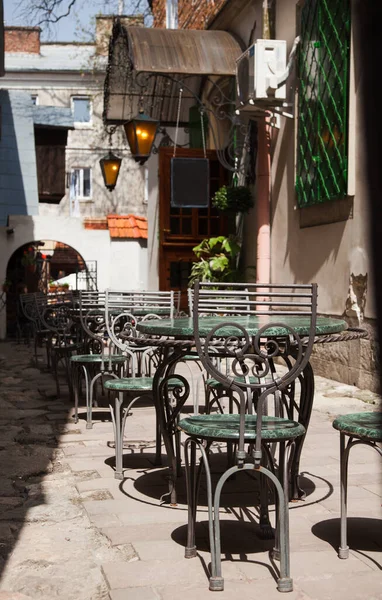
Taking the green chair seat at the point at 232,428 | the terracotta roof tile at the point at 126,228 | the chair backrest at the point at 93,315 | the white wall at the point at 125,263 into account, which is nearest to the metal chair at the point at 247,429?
the green chair seat at the point at 232,428

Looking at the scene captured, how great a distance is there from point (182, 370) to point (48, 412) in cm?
370

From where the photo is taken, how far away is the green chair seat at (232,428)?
310cm

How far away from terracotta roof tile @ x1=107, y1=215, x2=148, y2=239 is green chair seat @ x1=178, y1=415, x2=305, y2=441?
18919mm

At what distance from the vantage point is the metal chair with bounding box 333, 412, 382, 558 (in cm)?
311

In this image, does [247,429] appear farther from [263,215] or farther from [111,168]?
[111,168]

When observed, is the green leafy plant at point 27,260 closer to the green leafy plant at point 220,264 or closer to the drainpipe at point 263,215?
the green leafy plant at point 220,264

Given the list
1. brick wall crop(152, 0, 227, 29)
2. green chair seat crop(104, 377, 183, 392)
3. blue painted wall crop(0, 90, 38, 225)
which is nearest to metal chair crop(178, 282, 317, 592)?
green chair seat crop(104, 377, 183, 392)

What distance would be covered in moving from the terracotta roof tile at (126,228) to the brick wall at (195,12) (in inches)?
206

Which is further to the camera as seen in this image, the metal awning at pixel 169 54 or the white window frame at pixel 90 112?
the white window frame at pixel 90 112

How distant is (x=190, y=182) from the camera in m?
13.7

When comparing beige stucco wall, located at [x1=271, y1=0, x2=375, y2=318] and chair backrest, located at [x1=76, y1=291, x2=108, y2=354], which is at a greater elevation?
beige stucco wall, located at [x1=271, y1=0, x2=375, y2=318]

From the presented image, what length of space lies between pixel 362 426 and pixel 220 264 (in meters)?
9.84

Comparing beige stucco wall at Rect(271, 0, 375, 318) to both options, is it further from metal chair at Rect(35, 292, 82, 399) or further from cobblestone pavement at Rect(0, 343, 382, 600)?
cobblestone pavement at Rect(0, 343, 382, 600)

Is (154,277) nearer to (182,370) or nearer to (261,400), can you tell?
(182,370)
